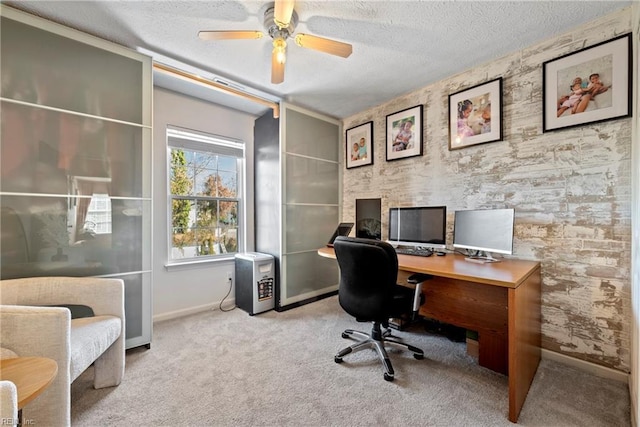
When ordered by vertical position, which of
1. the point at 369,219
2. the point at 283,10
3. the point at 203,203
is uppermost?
the point at 283,10

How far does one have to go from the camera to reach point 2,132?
1698mm

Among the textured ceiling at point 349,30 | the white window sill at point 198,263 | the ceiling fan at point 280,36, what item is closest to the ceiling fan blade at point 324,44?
the ceiling fan at point 280,36

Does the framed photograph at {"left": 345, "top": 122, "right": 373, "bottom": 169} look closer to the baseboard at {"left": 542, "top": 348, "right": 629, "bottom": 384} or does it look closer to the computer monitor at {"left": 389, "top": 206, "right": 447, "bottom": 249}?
the computer monitor at {"left": 389, "top": 206, "right": 447, "bottom": 249}

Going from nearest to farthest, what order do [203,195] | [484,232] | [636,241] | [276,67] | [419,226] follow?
1. [636,241]
2. [276,67]
3. [484,232]
4. [419,226]
5. [203,195]

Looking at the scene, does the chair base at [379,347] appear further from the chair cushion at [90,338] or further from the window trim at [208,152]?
the window trim at [208,152]

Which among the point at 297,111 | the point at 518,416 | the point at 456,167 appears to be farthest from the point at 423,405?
the point at 297,111

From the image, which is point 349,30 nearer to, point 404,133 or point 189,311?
point 404,133

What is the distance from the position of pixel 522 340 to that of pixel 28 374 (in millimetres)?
2546

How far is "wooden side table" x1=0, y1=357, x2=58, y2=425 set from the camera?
39.2 inches

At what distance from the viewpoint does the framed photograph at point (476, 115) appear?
2.33 meters

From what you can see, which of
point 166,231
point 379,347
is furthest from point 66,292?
point 379,347

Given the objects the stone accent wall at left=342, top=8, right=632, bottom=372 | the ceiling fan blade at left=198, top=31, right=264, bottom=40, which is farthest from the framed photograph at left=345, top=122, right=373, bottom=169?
the ceiling fan blade at left=198, top=31, right=264, bottom=40

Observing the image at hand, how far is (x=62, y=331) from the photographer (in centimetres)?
128

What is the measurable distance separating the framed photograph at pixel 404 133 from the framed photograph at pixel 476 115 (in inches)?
14.6
